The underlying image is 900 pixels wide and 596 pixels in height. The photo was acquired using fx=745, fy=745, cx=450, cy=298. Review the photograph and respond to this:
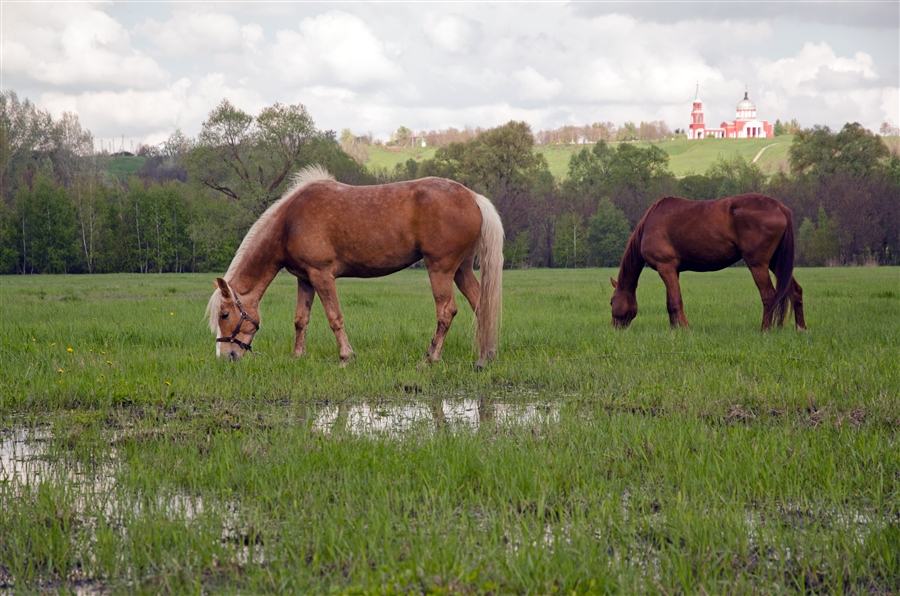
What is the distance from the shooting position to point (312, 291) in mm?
9305

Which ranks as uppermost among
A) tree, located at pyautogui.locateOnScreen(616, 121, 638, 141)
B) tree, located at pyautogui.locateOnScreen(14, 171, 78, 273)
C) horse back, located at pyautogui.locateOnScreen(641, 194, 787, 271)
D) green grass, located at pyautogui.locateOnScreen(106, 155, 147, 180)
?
tree, located at pyautogui.locateOnScreen(616, 121, 638, 141)

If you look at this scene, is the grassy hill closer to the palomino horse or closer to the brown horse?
the palomino horse

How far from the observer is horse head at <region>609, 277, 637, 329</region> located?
11.9 metres

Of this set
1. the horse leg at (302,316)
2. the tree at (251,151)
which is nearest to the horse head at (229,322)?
the horse leg at (302,316)

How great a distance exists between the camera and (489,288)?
8.42 meters

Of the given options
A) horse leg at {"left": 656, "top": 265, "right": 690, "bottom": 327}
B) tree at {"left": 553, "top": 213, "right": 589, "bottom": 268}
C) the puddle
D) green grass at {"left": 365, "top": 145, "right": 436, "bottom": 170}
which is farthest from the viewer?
green grass at {"left": 365, "top": 145, "right": 436, "bottom": 170}

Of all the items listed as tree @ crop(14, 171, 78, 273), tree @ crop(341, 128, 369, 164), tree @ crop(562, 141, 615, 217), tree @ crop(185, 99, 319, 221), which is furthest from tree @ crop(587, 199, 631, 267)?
tree @ crop(341, 128, 369, 164)

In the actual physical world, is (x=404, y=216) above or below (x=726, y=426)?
above

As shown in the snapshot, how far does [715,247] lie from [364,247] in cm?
582

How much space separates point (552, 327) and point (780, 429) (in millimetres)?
6813

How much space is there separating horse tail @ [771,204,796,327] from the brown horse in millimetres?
4540

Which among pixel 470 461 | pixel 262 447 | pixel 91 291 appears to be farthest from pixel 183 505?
pixel 91 291

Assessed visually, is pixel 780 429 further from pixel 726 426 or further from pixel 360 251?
pixel 360 251

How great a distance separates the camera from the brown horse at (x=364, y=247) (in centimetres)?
849
